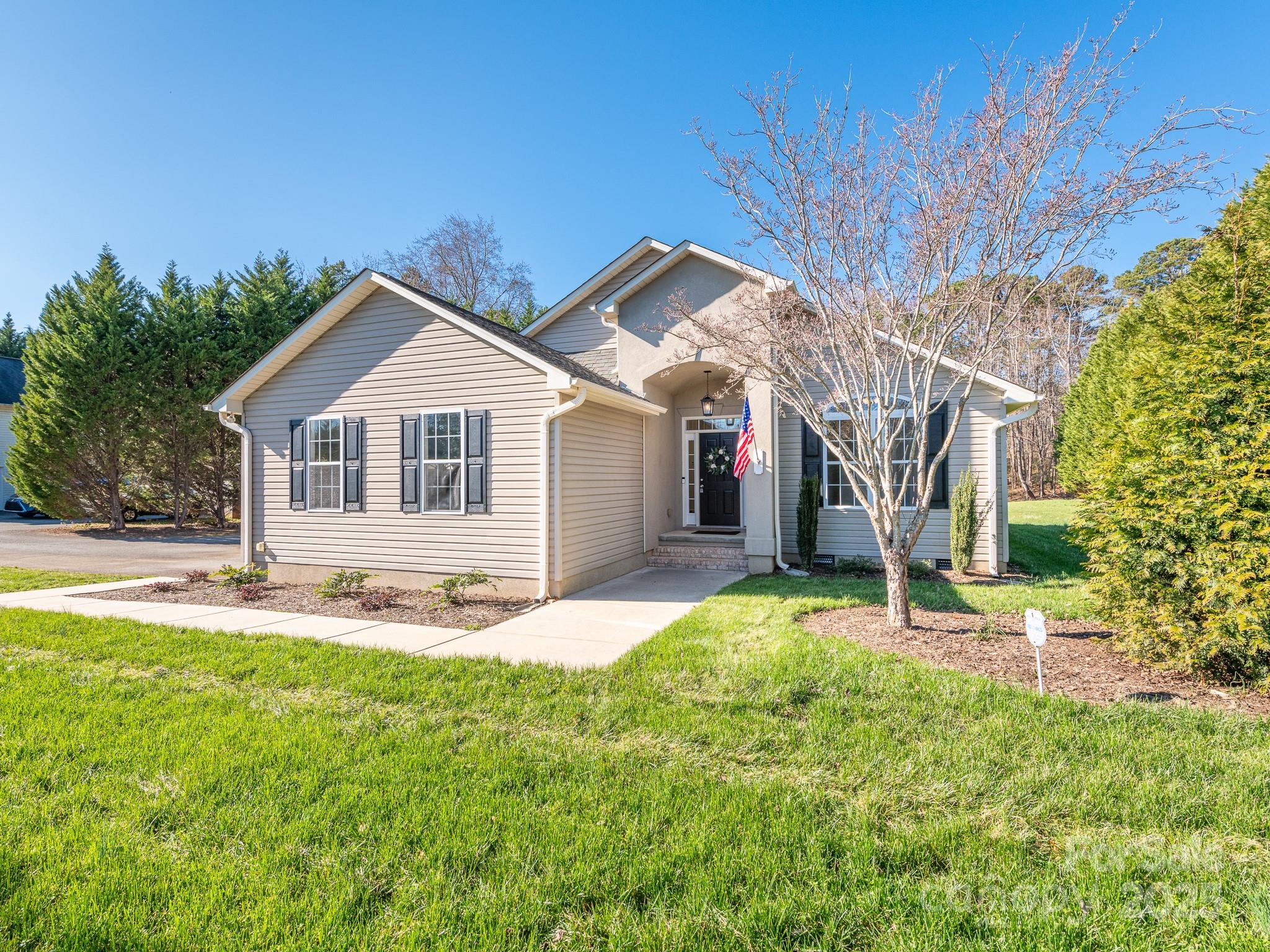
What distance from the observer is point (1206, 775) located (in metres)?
3.07

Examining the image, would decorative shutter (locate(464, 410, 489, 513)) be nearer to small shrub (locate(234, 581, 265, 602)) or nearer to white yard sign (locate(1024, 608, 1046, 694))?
small shrub (locate(234, 581, 265, 602))

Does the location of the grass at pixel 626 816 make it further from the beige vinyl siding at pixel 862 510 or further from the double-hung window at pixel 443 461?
the beige vinyl siding at pixel 862 510

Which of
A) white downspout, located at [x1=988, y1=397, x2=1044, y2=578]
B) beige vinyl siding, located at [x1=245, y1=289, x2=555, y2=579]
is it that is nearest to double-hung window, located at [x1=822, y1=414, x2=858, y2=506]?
white downspout, located at [x1=988, y1=397, x2=1044, y2=578]

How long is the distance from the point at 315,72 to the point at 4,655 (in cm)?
948

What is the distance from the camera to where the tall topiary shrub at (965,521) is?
9.38 metres

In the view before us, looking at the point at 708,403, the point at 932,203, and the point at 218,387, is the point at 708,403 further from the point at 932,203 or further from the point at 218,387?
the point at 218,387

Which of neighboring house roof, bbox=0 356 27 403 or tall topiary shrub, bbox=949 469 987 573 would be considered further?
neighboring house roof, bbox=0 356 27 403

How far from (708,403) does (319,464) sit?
6942 millimetres

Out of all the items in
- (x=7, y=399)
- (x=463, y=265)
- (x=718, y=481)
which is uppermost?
(x=463, y=265)

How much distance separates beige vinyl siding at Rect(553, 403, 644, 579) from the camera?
27.8 ft

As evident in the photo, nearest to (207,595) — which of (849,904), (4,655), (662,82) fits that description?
(4,655)

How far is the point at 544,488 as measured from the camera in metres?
8.06

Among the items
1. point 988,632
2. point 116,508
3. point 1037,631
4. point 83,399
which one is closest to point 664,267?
point 988,632

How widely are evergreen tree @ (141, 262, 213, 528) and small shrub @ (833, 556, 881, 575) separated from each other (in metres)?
19.7
